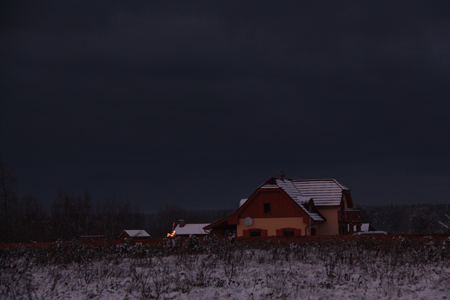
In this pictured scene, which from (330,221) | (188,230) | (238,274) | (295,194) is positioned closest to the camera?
(238,274)

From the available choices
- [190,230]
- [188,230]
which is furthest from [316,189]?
[188,230]

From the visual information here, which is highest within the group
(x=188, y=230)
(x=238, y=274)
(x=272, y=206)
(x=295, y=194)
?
(x=295, y=194)

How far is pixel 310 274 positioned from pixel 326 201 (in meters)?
39.3

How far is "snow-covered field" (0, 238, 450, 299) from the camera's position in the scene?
11594mm

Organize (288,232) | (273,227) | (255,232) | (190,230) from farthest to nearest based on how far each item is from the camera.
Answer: (190,230)
(255,232)
(273,227)
(288,232)

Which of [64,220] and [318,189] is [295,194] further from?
[64,220]

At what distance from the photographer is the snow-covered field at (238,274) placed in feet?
38.0

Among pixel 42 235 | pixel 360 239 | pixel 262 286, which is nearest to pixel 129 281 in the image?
pixel 262 286

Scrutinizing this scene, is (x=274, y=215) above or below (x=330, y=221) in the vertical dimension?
above

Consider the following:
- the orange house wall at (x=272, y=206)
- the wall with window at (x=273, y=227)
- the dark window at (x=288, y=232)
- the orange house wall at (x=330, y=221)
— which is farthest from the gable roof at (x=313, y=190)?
the dark window at (x=288, y=232)

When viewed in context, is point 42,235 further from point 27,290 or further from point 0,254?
A: point 27,290

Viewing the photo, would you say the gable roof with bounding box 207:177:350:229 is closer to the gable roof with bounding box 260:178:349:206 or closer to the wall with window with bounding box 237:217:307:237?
the gable roof with bounding box 260:178:349:206

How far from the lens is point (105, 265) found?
1631 centimetres

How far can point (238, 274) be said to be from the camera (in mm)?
13883
